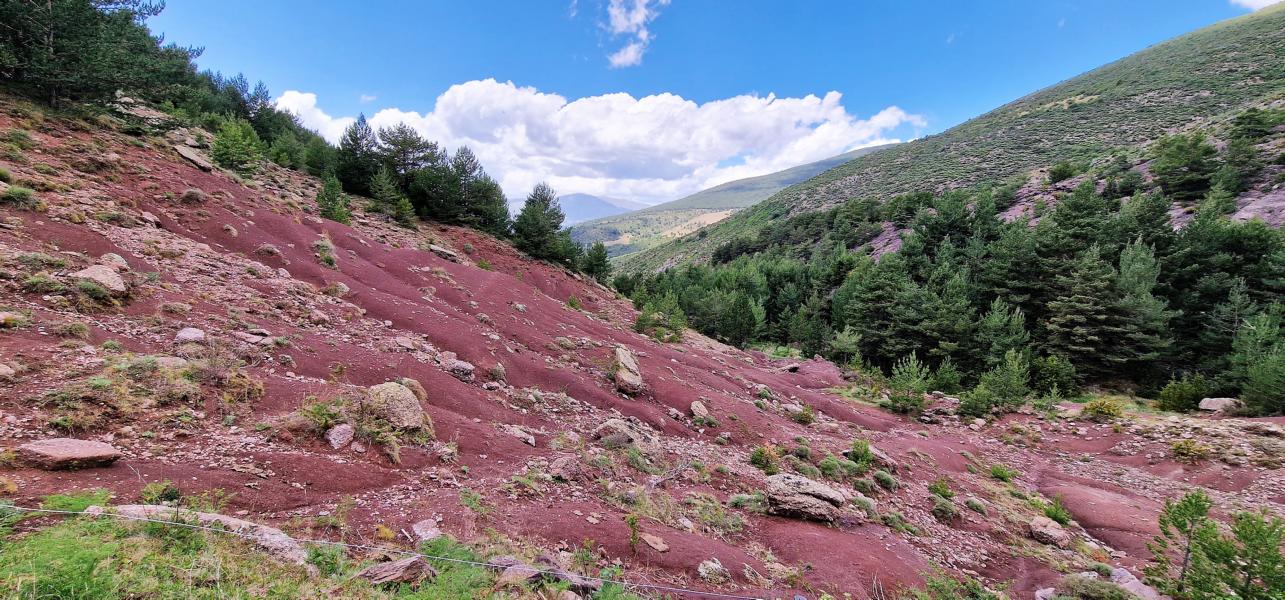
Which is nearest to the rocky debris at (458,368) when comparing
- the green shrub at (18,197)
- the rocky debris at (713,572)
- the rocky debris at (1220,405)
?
the rocky debris at (713,572)

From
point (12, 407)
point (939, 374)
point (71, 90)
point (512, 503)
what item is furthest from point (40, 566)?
point (939, 374)

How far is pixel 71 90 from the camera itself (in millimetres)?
15953

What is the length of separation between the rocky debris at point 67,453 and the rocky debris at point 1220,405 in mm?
32026

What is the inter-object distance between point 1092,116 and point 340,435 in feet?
322

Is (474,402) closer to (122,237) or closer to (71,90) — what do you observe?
(122,237)

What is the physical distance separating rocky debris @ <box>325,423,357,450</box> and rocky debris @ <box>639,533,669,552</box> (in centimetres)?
509

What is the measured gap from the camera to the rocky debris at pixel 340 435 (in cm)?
689

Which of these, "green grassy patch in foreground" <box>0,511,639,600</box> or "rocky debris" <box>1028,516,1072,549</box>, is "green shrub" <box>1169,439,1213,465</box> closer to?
"rocky debris" <box>1028,516,1072,549</box>

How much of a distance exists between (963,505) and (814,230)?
60.7 m

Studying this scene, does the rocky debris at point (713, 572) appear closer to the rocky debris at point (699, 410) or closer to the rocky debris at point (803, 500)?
the rocky debris at point (803, 500)

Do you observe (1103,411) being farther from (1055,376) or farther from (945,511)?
(945,511)

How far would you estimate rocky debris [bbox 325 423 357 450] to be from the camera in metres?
6.89

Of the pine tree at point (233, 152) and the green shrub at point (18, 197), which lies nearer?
the green shrub at point (18, 197)

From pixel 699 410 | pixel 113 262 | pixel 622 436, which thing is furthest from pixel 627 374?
pixel 113 262
